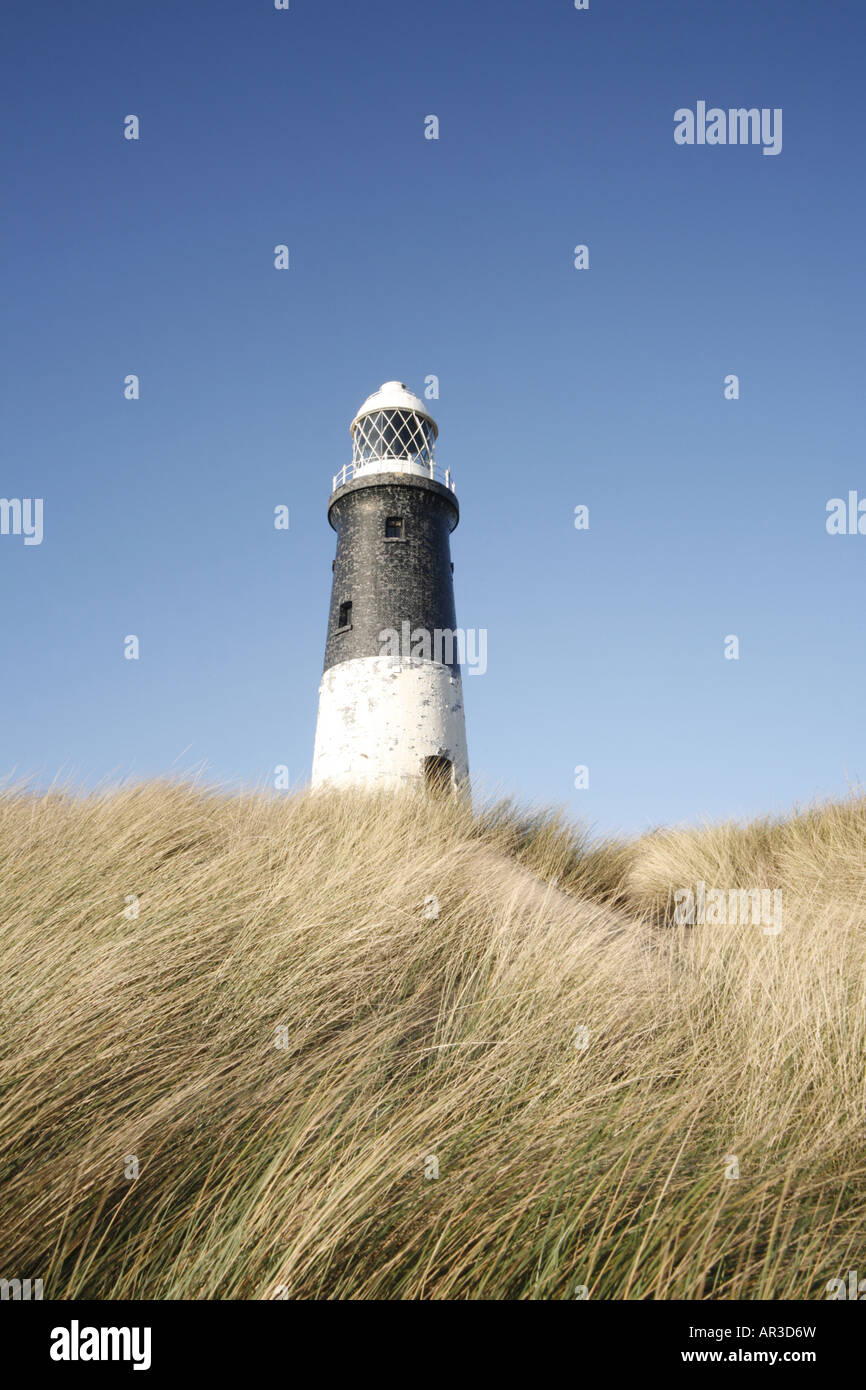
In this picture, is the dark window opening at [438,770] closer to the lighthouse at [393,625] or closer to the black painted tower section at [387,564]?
the lighthouse at [393,625]

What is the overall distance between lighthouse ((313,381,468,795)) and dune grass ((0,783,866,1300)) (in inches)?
317

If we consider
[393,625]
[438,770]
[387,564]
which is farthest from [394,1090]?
[387,564]

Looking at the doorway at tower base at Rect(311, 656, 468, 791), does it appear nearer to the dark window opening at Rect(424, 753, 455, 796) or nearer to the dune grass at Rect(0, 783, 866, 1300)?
the dark window opening at Rect(424, 753, 455, 796)

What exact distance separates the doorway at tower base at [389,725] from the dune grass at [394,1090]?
25.8 feet

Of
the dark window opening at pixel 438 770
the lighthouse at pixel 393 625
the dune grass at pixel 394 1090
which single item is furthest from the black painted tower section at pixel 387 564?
the dune grass at pixel 394 1090

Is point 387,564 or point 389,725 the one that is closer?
point 389,725

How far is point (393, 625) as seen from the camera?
46.5 ft

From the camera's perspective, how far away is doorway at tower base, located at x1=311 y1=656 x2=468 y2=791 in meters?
13.4

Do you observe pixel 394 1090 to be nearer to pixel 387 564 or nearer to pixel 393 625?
pixel 393 625

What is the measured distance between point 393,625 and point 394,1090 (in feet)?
38.7

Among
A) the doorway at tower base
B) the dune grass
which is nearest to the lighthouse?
the doorway at tower base

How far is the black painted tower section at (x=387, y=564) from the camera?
14.4m
